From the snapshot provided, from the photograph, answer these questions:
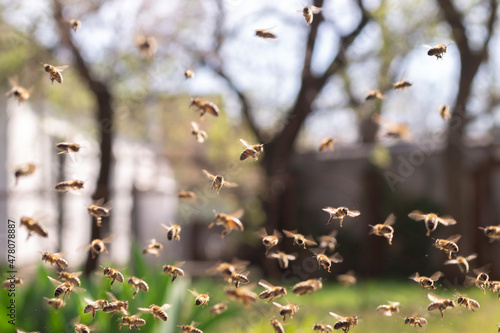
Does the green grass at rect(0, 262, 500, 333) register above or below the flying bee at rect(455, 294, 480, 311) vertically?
below

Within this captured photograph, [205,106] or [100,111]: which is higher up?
[100,111]

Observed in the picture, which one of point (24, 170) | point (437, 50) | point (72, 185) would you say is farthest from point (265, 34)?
point (24, 170)

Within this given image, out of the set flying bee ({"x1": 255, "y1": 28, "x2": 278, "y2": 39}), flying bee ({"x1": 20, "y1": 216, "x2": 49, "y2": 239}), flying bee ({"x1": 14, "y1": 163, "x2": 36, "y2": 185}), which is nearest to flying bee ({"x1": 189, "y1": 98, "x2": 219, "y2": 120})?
flying bee ({"x1": 255, "y1": 28, "x2": 278, "y2": 39})

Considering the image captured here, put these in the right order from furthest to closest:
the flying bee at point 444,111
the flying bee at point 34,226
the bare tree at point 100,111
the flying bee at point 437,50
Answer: the bare tree at point 100,111 → the flying bee at point 444,111 → the flying bee at point 437,50 → the flying bee at point 34,226

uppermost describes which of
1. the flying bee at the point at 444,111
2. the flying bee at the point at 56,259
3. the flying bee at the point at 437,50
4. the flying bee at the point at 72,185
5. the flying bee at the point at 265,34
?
the flying bee at the point at 265,34

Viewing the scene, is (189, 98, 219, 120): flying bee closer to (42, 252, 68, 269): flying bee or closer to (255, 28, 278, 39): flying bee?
(255, 28, 278, 39): flying bee

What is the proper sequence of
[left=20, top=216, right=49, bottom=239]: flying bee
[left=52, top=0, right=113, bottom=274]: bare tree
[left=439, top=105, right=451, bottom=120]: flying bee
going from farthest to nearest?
[left=52, top=0, right=113, bottom=274]: bare tree, [left=439, top=105, right=451, bottom=120]: flying bee, [left=20, top=216, right=49, bottom=239]: flying bee

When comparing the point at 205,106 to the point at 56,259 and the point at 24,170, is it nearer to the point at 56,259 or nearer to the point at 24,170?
the point at 24,170

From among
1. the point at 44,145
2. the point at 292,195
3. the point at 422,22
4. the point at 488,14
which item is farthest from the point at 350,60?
the point at 44,145

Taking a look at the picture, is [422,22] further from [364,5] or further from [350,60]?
[364,5]

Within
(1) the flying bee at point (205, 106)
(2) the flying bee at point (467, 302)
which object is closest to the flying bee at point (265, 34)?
(1) the flying bee at point (205, 106)

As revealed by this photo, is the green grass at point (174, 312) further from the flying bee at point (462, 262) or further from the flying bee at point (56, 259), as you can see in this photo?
the flying bee at point (56, 259)
